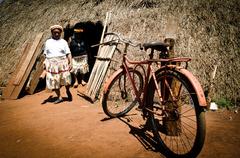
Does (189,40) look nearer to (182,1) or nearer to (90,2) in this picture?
(182,1)

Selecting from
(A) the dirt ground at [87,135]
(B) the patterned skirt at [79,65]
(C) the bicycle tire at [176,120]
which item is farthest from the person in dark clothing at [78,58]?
(C) the bicycle tire at [176,120]

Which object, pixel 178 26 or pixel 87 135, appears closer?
pixel 87 135

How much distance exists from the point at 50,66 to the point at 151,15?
3.12m

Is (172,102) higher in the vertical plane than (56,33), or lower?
lower

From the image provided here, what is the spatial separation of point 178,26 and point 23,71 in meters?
4.87

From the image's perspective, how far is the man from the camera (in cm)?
522

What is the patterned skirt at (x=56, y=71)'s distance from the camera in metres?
5.25

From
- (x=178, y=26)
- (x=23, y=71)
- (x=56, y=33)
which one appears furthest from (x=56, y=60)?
(x=178, y=26)

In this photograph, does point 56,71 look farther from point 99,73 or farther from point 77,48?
point 77,48

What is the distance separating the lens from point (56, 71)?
5277 millimetres

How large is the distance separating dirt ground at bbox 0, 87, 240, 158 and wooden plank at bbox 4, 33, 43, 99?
1632 mm

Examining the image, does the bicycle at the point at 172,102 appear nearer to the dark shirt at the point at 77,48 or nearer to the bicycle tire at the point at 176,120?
the bicycle tire at the point at 176,120

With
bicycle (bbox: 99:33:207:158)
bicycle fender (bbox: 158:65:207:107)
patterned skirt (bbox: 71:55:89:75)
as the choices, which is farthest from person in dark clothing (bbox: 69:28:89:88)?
bicycle fender (bbox: 158:65:207:107)

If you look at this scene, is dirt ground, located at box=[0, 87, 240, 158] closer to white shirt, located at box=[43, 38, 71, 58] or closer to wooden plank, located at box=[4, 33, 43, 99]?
white shirt, located at box=[43, 38, 71, 58]
